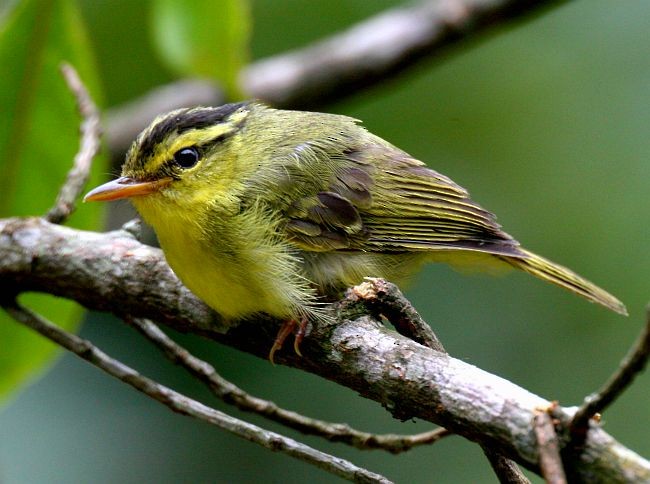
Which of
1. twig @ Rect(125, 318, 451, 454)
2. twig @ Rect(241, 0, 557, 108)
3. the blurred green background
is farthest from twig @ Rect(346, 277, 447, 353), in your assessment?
twig @ Rect(241, 0, 557, 108)

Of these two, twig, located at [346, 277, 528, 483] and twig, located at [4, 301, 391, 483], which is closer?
twig, located at [4, 301, 391, 483]

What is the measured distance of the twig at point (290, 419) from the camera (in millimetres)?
2480

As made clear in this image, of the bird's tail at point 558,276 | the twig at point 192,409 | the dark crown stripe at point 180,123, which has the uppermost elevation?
the dark crown stripe at point 180,123

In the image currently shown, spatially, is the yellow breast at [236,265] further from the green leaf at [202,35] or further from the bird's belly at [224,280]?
the green leaf at [202,35]

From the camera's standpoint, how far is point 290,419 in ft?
8.50

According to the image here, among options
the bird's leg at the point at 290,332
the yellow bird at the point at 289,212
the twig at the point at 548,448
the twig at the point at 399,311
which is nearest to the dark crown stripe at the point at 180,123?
the yellow bird at the point at 289,212

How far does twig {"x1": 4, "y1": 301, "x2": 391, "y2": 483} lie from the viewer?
215cm

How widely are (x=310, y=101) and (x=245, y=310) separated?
2294 mm

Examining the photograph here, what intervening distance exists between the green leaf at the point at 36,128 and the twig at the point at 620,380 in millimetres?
2146

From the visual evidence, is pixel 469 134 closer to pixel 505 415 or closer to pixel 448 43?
pixel 448 43

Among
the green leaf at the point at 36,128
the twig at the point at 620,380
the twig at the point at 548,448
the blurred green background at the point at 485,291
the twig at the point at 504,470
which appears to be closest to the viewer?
the twig at the point at 620,380

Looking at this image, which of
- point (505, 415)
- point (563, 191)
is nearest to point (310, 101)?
point (563, 191)

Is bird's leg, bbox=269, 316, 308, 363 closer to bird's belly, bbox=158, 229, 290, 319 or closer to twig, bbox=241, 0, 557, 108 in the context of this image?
bird's belly, bbox=158, 229, 290, 319

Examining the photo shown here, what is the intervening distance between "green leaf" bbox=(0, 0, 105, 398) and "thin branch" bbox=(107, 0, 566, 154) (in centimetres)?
101
